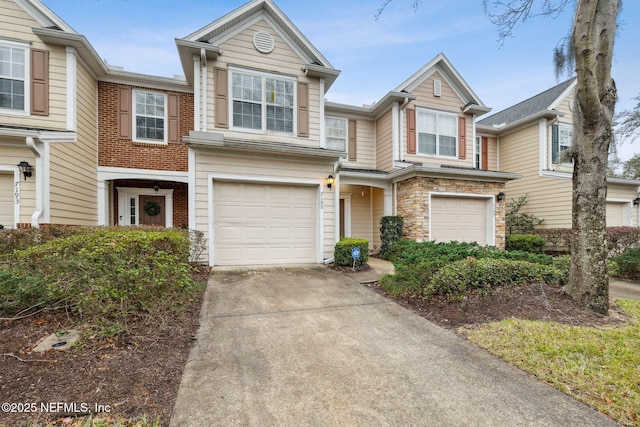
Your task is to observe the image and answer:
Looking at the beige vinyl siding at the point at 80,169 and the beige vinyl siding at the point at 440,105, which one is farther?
the beige vinyl siding at the point at 440,105

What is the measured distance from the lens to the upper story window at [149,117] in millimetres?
8617

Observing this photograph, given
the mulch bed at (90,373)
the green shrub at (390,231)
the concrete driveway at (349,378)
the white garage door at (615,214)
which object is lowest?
the concrete driveway at (349,378)

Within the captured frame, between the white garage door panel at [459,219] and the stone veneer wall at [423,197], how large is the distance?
0.36 m

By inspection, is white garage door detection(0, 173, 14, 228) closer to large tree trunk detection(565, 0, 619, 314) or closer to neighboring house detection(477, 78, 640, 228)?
large tree trunk detection(565, 0, 619, 314)

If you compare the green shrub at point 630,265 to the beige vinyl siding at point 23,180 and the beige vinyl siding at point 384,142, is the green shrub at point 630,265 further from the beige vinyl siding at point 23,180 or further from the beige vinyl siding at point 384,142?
the beige vinyl siding at point 23,180

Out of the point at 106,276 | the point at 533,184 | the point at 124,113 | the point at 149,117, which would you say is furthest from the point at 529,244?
the point at 124,113

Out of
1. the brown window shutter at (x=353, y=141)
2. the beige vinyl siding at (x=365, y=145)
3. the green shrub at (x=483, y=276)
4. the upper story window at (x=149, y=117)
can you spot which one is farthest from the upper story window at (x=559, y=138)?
the upper story window at (x=149, y=117)

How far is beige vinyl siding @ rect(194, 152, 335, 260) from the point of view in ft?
22.5

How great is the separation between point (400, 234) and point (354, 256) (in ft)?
10.4

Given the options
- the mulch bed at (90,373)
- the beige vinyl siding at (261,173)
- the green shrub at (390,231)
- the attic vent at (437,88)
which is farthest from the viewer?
the attic vent at (437,88)

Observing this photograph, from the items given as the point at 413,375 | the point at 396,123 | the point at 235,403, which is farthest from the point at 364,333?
the point at 396,123

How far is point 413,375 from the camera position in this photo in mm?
2549

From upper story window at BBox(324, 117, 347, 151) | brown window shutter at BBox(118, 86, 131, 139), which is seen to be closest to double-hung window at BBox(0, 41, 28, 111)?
brown window shutter at BBox(118, 86, 131, 139)

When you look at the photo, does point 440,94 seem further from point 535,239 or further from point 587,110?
point 587,110
